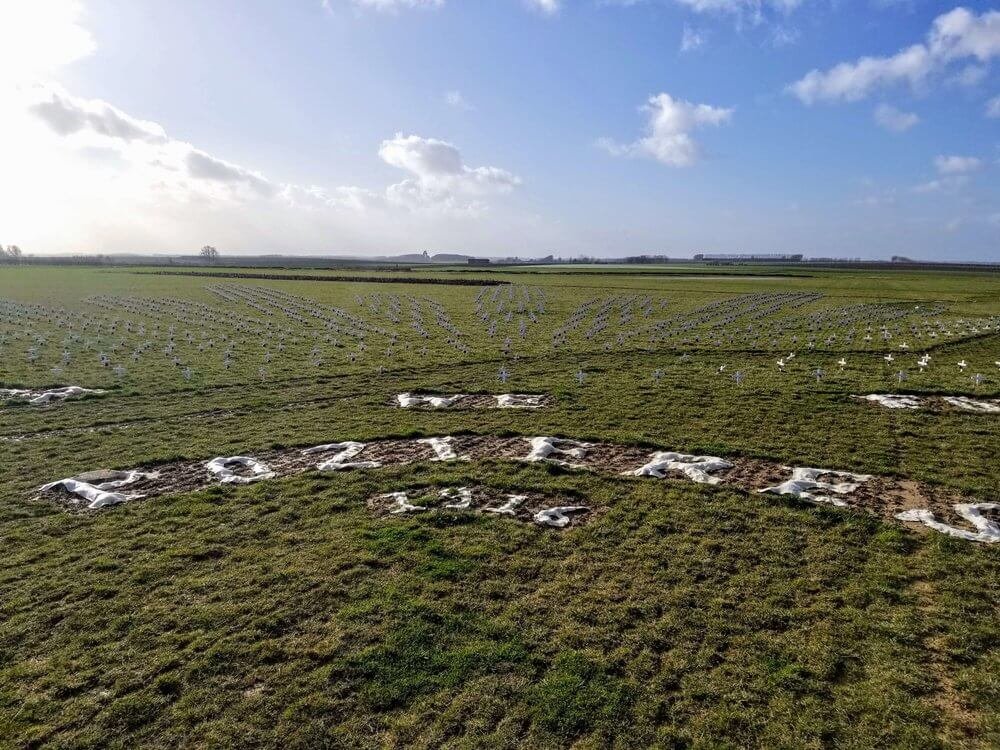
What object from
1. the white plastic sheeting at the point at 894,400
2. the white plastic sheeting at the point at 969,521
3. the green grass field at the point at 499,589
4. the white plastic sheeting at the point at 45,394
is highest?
the white plastic sheeting at the point at 894,400

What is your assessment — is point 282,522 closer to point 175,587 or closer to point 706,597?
point 175,587

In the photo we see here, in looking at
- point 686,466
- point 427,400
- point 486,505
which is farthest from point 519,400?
point 486,505

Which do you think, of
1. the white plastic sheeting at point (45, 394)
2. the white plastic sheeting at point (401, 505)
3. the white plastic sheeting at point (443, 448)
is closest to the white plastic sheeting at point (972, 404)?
the white plastic sheeting at point (443, 448)

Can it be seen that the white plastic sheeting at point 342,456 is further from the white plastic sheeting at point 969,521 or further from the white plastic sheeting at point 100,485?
the white plastic sheeting at point 969,521

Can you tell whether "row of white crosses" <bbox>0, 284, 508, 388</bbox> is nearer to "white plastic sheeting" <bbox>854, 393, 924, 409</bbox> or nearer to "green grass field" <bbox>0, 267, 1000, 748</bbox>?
"green grass field" <bbox>0, 267, 1000, 748</bbox>

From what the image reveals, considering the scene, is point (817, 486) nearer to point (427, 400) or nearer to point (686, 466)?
point (686, 466)

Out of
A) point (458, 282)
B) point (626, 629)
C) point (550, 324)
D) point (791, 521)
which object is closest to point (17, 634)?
point (626, 629)
